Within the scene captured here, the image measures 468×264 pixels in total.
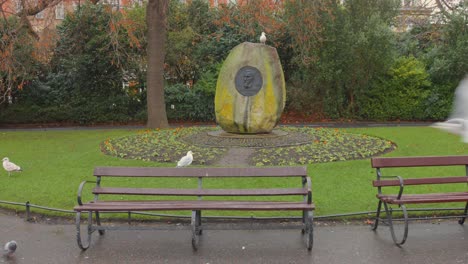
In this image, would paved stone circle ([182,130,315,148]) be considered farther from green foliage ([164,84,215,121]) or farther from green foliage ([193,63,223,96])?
green foliage ([164,84,215,121])

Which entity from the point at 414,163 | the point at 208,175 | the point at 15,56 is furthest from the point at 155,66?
the point at 414,163

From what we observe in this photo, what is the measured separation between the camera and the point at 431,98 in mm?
22781

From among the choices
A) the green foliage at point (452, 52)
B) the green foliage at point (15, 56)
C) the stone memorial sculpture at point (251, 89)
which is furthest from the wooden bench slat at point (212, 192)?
the green foliage at point (452, 52)

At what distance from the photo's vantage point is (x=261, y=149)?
11.0 m

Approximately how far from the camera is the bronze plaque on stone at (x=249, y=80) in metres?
11.8

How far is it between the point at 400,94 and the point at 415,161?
58.3 feet

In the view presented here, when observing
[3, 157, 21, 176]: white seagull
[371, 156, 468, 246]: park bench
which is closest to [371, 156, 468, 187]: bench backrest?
[371, 156, 468, 246]: park bench

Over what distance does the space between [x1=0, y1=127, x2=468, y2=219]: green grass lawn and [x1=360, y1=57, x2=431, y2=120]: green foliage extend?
314 inches

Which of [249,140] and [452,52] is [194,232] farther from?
[452,52]

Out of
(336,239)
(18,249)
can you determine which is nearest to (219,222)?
(336,239)

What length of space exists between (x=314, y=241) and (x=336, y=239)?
27 cm

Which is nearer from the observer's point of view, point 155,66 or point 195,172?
point 195,172

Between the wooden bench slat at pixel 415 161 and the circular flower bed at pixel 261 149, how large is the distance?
394 centimetres

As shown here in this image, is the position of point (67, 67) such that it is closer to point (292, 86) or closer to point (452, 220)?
point (292, 86)
